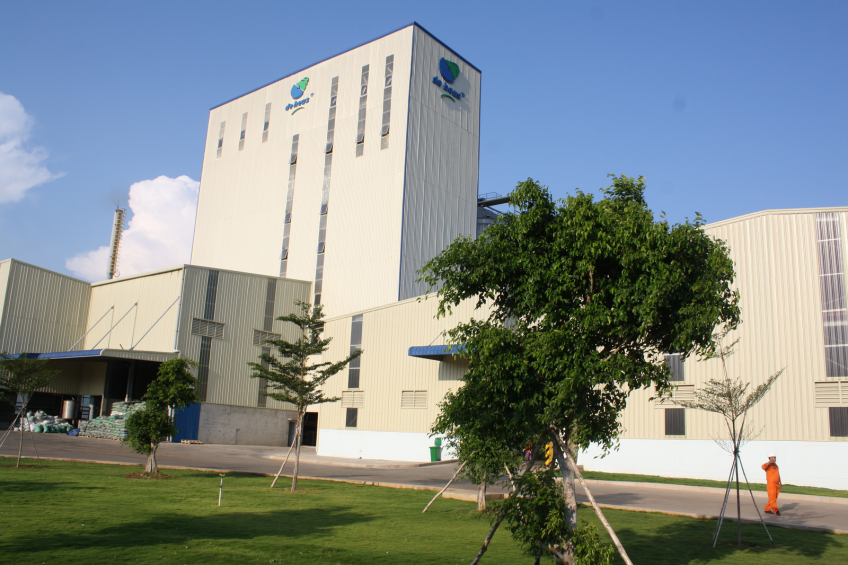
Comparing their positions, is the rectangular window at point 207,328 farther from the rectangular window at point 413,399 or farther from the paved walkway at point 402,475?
the rectangular window at point 413,399

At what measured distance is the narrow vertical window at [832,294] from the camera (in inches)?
971

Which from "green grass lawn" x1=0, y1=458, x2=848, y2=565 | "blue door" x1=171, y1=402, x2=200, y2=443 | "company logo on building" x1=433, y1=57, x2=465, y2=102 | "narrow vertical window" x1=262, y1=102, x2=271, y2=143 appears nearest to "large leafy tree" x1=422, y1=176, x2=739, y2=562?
"green grass lawn" x1=0, y1=458, x2=848, y2=565

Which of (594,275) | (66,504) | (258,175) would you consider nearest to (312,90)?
(258,175)

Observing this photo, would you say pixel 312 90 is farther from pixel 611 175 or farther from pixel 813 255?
pixel 611 175

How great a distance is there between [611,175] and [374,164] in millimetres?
42027

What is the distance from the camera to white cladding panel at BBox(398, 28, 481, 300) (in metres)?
48.9

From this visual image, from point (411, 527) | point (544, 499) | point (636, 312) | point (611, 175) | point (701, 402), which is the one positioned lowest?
point (411, 527)

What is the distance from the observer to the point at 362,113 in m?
52.8

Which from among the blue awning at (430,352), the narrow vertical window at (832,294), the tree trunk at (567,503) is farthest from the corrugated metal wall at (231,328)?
the tree trunk at (567,503)

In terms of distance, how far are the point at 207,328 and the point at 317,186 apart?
615 inches

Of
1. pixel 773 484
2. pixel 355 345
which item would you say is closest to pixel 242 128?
pixel 355 345

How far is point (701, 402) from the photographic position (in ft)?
47.6

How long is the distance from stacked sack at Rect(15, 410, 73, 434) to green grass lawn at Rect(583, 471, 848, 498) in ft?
118

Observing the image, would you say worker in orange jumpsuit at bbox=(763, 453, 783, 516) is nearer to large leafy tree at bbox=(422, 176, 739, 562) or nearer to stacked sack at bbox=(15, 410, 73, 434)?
large leafy tree at bbox=(422, 176, 739, 562)
